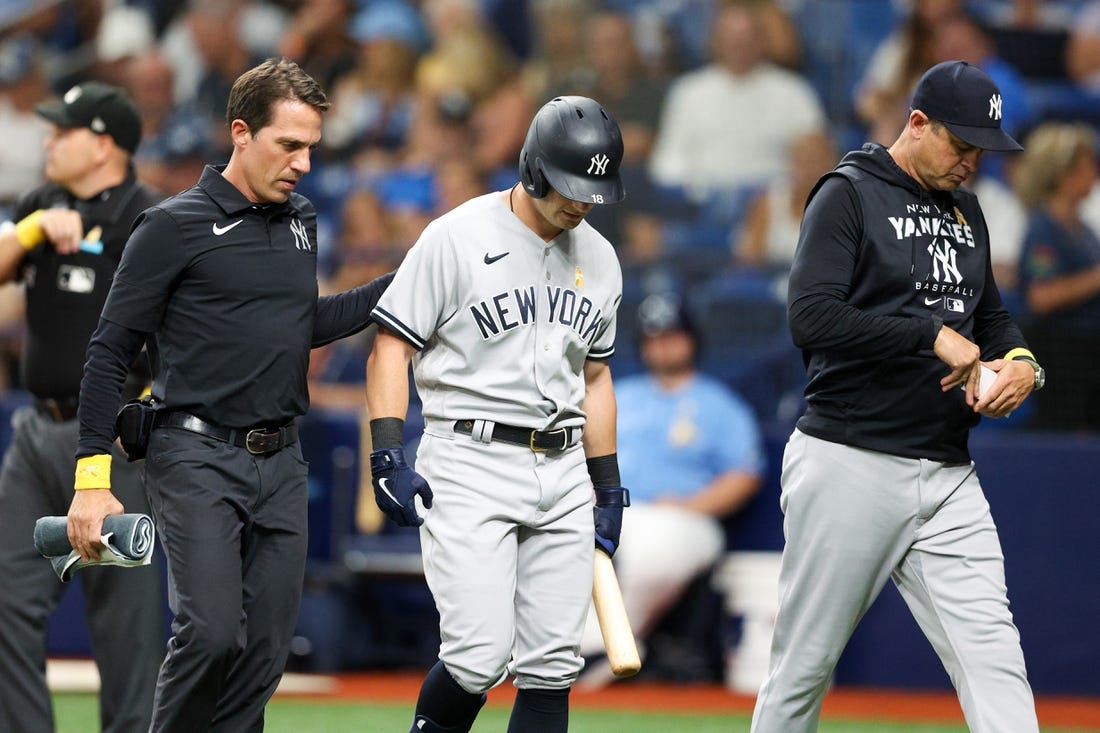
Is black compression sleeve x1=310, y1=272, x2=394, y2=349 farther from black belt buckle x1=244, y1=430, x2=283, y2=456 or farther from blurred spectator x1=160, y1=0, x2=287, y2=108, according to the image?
blurred spectator x1=160, y1=0, x2=287, y2=108

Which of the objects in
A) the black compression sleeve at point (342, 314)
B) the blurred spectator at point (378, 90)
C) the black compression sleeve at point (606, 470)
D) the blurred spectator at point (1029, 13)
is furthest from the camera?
the blurred spectator at point (378, 90)

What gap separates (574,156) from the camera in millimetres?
3977

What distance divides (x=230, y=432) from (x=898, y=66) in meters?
7.14

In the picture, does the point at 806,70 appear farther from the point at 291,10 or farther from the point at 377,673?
the point at 377,673

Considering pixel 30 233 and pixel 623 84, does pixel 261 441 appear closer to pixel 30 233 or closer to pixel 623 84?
pixel 30 233

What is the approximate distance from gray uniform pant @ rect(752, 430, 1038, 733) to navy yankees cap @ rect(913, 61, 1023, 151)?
0.96 metres

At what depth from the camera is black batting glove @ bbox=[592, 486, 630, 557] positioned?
4348mm

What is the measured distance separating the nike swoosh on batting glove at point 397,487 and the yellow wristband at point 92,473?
0.73 meters

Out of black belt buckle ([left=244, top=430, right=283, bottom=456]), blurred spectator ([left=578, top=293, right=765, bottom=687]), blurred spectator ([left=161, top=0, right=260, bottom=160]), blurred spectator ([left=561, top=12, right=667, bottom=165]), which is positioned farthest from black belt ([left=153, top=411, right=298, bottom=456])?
blurred spectator ([left=161, top=0, right=260, bottom=160])

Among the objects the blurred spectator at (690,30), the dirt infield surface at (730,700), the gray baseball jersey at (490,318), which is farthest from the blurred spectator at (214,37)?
the gray baseball jersey at (490,318)

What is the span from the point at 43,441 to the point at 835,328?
269cm

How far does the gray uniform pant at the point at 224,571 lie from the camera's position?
3.81 m

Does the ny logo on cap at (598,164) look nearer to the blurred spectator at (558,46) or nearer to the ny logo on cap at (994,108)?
the ny logo on cap at (994,108)

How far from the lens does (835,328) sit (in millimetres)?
4094
